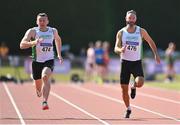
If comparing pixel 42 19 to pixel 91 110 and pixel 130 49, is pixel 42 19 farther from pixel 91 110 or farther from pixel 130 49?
pixel 91 110

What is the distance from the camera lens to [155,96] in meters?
21.8

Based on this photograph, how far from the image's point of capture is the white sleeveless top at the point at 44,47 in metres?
14.6

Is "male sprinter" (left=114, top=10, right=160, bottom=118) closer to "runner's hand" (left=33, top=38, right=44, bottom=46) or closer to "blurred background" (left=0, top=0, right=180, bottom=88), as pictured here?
→ "runner's hand" (left=33, top=38, right=44, bottom=46)

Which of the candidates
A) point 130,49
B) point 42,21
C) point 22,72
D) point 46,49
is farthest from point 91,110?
point 22,72

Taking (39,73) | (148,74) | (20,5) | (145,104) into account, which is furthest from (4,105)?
(20,5)

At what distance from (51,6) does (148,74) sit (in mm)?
17095

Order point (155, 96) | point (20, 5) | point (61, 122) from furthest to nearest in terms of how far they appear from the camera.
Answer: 1. point (20, 5)
2. point (155, 96)
3. point (61, 122)

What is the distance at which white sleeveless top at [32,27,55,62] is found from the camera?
14.6 metres

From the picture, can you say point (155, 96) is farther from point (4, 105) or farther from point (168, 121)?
point (168, 121)

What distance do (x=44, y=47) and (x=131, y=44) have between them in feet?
6.34

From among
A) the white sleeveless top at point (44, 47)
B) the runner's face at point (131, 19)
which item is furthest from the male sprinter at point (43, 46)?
the runner's face at point (131, 19)

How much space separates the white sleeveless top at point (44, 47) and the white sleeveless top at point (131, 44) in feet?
5.39

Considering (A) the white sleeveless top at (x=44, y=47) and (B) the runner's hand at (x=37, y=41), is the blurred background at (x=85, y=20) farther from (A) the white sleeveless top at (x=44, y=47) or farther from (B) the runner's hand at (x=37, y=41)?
(B) the runner's hand at (x=37, y=41)

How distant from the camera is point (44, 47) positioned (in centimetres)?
1469
